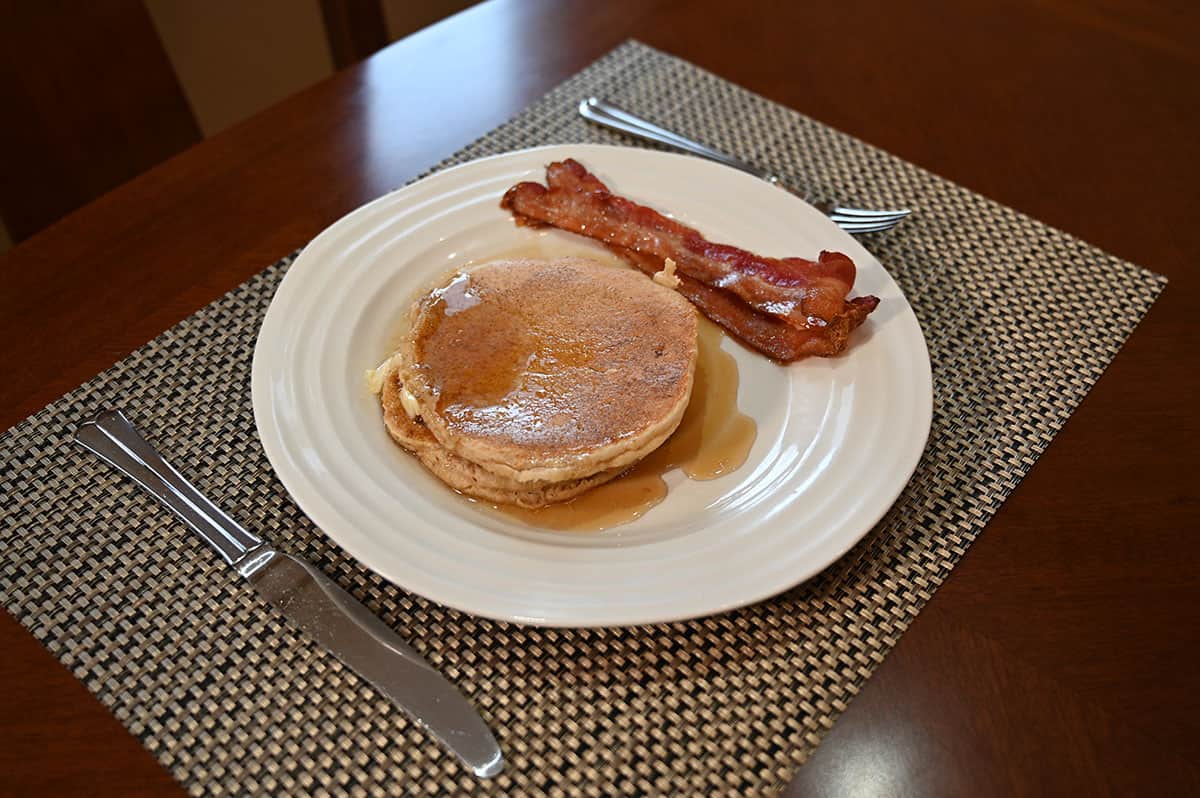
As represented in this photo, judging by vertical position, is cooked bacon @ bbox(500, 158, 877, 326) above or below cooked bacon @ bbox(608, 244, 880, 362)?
above

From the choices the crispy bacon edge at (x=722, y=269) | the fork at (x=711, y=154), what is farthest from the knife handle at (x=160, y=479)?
the fork at (x=711, y=154)

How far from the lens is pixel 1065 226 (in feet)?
5.29

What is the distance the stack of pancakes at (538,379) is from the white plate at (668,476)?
5cm

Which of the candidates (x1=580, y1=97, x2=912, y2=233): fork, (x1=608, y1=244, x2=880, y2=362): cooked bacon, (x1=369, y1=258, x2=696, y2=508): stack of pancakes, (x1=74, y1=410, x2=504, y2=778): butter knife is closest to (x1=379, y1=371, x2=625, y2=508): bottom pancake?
(x1=369, y1=258, x2=696, y2=508): stack of pancakes

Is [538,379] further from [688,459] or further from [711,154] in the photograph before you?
[711,154]

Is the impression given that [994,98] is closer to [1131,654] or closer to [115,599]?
[1131,654]

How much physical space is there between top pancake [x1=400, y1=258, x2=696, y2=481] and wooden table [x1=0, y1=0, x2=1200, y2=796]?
40 centimetres

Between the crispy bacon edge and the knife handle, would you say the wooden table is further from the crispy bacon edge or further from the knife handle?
the crispy bacon edge

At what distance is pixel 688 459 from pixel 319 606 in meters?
0.49

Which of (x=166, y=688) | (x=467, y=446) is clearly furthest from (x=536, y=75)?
(x=166, y=688)

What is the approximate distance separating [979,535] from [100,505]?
1.09 metres

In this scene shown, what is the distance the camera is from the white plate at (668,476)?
1.00 m

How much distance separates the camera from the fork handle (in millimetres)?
1682

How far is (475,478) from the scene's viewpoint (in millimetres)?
1151
